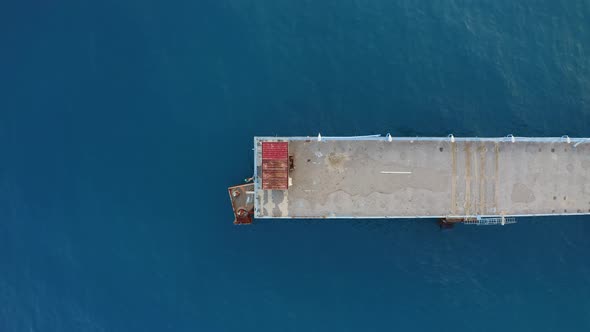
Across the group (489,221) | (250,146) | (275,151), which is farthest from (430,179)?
(250,146)

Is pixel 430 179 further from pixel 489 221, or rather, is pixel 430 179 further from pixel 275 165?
pixel 275 165

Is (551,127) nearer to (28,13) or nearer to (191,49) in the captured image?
(191,49)

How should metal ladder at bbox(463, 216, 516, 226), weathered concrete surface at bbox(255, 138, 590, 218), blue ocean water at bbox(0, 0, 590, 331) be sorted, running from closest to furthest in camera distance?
weathered concrete surface at bbox(255, 138, 590, 218)
metal ladder at bbox(463, 216, 516, 226)
blue ocean water at bbox(0, 0, 590, 331)

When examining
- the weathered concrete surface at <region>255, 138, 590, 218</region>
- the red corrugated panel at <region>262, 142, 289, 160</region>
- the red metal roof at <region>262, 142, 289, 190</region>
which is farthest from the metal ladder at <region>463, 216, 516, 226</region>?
the red corrugated panel at <region>262, 142, 289, 160</region>

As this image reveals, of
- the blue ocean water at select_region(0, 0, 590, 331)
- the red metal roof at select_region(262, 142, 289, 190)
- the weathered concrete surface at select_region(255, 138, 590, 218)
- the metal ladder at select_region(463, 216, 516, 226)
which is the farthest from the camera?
the blue ocean water at select_region(0, 0, 590, 331)

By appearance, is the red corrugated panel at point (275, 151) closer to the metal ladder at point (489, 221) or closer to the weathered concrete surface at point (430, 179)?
the weathered concrete surface at point (430, 179)

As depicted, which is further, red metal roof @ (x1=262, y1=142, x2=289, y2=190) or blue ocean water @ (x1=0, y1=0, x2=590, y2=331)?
blue ocean water @ (x1=0, y1=0, x2=590, y2=331)

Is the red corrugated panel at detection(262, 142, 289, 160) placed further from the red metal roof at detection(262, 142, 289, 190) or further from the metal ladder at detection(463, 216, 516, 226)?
the metal ladder at detection(463, 216, 516, 226)
